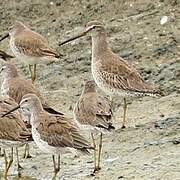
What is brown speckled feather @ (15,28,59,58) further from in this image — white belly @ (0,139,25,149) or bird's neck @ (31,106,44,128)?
white belly @ (0,139,25,149)

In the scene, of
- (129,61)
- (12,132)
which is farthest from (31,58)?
(12,132)

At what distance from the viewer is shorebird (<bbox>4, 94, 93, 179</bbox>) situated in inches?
396

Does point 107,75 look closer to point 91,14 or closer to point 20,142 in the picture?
point 20,142

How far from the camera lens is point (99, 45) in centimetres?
1327

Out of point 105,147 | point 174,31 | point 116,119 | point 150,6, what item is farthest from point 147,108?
point 150,6

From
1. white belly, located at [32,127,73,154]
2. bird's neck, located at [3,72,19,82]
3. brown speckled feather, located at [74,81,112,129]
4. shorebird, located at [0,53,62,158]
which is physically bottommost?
white belly, located at [32,127,73,154]

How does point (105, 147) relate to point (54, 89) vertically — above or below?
below

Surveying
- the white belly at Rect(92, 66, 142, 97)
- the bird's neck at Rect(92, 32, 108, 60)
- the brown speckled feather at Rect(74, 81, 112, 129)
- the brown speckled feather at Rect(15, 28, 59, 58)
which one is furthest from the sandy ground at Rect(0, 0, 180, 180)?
the bird's neck at Rect(92, 32, 108, 60)

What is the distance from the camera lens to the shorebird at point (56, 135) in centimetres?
1005

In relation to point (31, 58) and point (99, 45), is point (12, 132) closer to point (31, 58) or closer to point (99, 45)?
point (99, 45)

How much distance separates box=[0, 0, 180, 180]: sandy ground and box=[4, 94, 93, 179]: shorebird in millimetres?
640

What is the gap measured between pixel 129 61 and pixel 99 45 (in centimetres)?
256

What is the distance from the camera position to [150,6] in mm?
17516

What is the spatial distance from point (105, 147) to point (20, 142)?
1.75m
